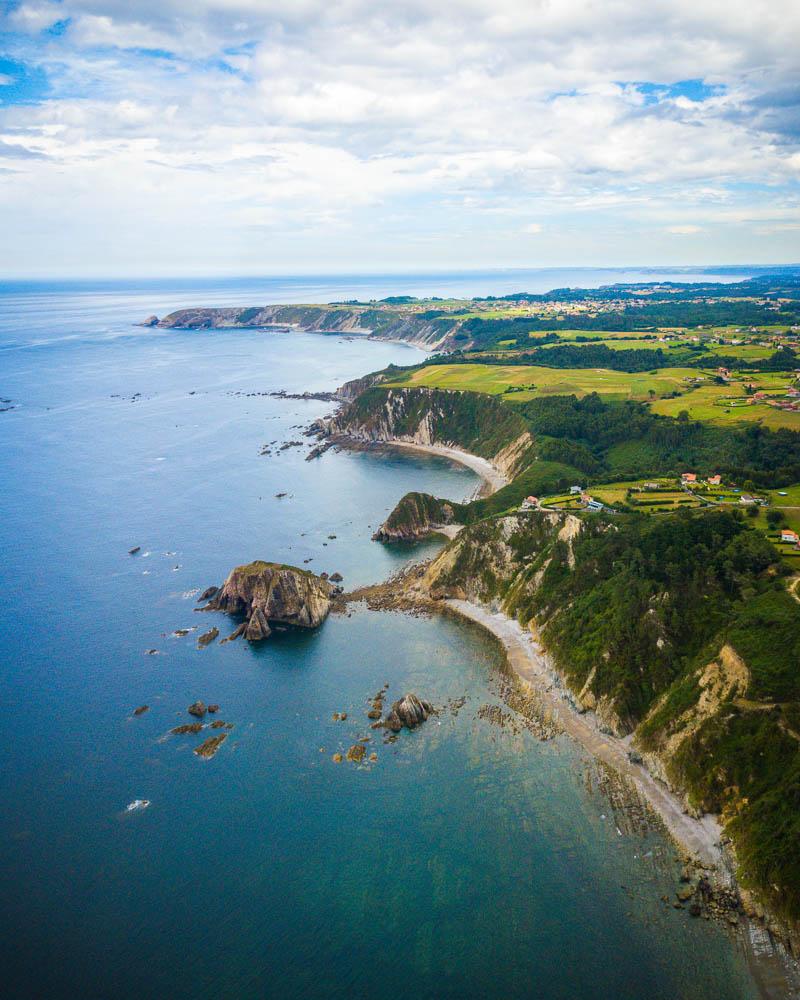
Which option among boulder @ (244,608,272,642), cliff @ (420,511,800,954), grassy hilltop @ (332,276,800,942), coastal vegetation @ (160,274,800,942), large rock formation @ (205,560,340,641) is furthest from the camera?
large rock formation @ (205,560,340,641)

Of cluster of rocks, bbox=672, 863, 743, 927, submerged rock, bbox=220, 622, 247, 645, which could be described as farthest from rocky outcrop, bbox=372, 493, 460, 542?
cluster of rocks, bbox=672, 863, 743, 927

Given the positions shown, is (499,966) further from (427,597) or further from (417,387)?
(417,387)

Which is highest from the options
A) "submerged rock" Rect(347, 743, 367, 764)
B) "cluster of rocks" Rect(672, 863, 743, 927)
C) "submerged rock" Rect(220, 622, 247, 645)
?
"cluster of rocks" Rect(672, 863, 743, 927)

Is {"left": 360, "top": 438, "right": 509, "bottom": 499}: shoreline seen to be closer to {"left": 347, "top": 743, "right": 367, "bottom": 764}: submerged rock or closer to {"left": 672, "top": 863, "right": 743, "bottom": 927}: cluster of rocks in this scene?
{"left": 347, "top": 743, "right": 367, "bottom": 764}: submerged rock

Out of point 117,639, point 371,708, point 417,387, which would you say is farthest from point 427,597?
point 417,387

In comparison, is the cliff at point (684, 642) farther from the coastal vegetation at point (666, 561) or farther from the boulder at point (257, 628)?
the boulder at point (257, 628)

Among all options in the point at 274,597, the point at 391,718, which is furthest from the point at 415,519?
the point at 391,718

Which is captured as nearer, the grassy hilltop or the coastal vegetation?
the grassy hilltop

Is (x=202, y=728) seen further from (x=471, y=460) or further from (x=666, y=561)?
(x=471, y=460)
